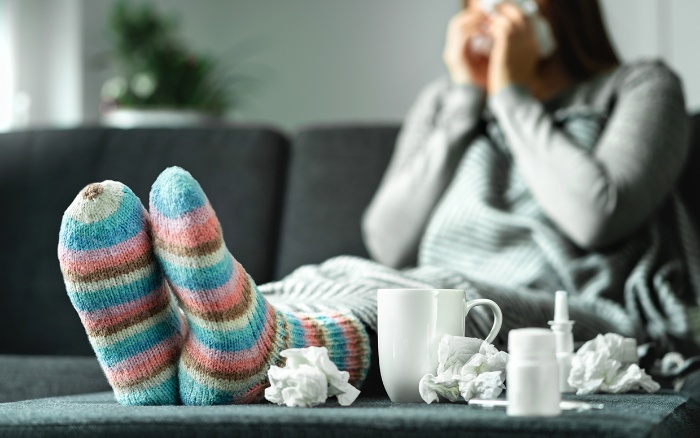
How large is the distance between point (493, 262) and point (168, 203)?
0.81 meters

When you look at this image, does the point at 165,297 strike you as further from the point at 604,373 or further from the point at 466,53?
the point at 466,53

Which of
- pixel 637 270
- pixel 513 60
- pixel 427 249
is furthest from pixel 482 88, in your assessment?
pixel 637 270

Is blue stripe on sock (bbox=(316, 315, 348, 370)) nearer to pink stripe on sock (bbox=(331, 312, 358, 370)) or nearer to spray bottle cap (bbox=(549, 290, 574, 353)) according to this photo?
pink stripe on sock (bbox=(331, 312, 358, 370))

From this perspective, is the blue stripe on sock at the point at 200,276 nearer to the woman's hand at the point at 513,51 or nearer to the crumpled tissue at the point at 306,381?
the crumpled tissue at the point at 306,381

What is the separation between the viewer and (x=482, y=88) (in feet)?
5.64

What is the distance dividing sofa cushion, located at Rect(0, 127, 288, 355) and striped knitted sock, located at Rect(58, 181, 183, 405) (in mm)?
882

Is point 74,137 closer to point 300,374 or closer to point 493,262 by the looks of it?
point 493,262

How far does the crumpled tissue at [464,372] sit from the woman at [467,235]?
13 centimetres

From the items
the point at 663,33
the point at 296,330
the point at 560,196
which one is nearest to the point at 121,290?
the point at 296,330

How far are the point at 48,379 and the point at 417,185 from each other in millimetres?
672

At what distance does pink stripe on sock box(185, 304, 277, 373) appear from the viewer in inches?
31.4

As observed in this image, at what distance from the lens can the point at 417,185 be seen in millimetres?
1631

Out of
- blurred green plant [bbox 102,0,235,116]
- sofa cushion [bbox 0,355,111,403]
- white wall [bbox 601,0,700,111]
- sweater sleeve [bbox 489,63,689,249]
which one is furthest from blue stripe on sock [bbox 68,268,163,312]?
white wall [bbox 601,0,700,111]

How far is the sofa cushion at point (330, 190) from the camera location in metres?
1.74
